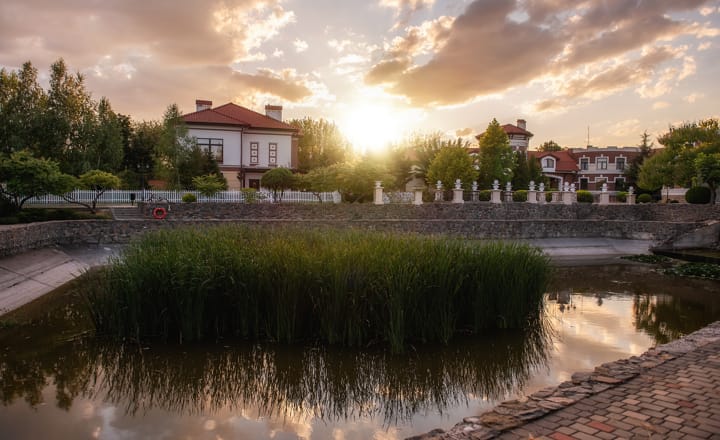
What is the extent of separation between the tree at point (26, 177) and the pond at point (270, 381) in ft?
33.4

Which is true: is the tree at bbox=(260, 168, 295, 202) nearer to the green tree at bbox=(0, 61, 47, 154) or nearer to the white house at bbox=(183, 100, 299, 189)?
the white house at bbox=(183, 100, 299, 189)

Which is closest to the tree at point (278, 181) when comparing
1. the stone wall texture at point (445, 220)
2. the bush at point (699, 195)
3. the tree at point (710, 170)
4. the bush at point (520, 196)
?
the stone wall texture at point (445, 220)

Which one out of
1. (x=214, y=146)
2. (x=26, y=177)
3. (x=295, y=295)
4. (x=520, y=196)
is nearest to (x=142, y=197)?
(x=26, y=177)

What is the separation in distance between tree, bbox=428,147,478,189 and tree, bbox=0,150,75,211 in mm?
21889

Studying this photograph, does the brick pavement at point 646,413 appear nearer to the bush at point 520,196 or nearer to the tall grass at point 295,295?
the tall grass at point 295,295

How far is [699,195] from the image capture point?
2819cm

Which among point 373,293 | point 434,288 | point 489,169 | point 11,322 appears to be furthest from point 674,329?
point 489,169

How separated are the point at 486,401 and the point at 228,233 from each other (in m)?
7.45

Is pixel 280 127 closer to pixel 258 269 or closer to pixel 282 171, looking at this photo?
pixel 282 171

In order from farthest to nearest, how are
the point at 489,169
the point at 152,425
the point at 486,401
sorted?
the point at 489,169 < the point at 486,401 < the point at 152,425

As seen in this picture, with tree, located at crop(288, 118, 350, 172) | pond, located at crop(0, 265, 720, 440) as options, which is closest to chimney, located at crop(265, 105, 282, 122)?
tree, located at crop(288, 118, 350, 172)

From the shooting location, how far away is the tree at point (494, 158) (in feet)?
116

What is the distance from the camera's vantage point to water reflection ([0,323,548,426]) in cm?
616

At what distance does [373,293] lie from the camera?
8094 millimetres
